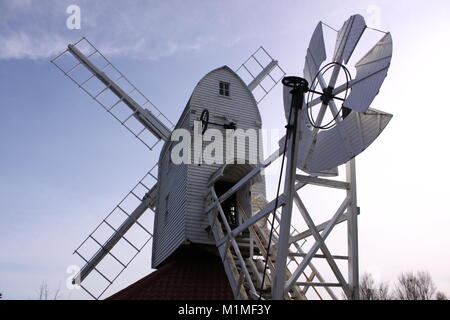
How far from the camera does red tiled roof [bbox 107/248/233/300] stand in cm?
1359

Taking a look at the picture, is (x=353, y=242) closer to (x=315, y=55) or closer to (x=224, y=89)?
(x=315, y=55)

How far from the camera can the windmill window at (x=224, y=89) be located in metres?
19.4

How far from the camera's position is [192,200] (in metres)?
16.1

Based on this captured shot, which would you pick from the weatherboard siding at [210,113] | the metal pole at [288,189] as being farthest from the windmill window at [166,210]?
the metal pole at [288,189]

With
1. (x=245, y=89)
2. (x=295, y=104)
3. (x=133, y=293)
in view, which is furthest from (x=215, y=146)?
(x=295, y=104)

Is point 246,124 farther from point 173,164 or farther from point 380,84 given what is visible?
point 380,84

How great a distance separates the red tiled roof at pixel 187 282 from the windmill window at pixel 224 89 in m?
7.24

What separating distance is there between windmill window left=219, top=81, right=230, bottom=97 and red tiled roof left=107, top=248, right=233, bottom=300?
7.24 m

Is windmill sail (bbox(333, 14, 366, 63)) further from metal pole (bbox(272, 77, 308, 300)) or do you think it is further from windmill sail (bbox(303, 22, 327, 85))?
metal pole (bbox(272, 77, 308, 300))

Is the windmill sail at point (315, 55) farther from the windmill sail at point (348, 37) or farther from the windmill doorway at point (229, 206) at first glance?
the windmill doorway at point (229, 206)

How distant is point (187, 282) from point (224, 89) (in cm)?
905

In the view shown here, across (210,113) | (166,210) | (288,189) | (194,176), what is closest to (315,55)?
(288,189)

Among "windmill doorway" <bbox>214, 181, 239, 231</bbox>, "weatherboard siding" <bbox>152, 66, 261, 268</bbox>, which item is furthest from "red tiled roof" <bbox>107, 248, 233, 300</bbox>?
"windmill doorway" <bbox>214, 181, 239, 231</bbox>
